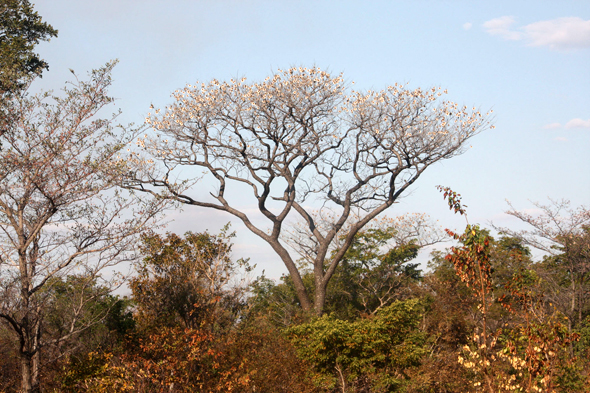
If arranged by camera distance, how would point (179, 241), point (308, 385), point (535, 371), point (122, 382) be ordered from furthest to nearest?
point (179, 241)
point (308, 385)
point (122, 382)
point (535, 371)

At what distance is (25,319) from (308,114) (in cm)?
1318

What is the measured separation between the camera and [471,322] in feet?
64.1

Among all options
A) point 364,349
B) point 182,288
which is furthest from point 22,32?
point 364,349

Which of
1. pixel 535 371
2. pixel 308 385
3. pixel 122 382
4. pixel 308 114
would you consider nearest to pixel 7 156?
pixel 122 382

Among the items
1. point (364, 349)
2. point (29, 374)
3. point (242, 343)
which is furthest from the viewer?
point (364, 349)

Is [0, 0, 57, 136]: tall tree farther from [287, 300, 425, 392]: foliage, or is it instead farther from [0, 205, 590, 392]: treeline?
[287, 300, 425, 392]: foliage

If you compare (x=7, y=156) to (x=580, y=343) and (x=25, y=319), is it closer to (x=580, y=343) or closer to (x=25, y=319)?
(x=25, y=319)

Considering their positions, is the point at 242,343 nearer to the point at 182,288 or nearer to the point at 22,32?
the point at 182,288

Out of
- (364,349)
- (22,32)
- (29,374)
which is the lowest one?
(364,349)

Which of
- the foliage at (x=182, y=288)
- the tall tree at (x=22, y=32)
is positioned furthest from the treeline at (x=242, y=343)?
the tall tree at (x=22, y=32)

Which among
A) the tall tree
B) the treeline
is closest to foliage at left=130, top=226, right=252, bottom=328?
the treeline

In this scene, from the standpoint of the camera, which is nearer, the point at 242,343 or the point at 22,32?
the point at 242,343

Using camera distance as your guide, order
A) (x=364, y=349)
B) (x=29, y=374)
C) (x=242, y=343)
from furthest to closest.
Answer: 1. (x=364, y=349)
2. (x=242, y=343)
3. (x=29, y=374)

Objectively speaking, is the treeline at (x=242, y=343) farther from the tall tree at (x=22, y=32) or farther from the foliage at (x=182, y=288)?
the tall tree at (x=22, y=32)
